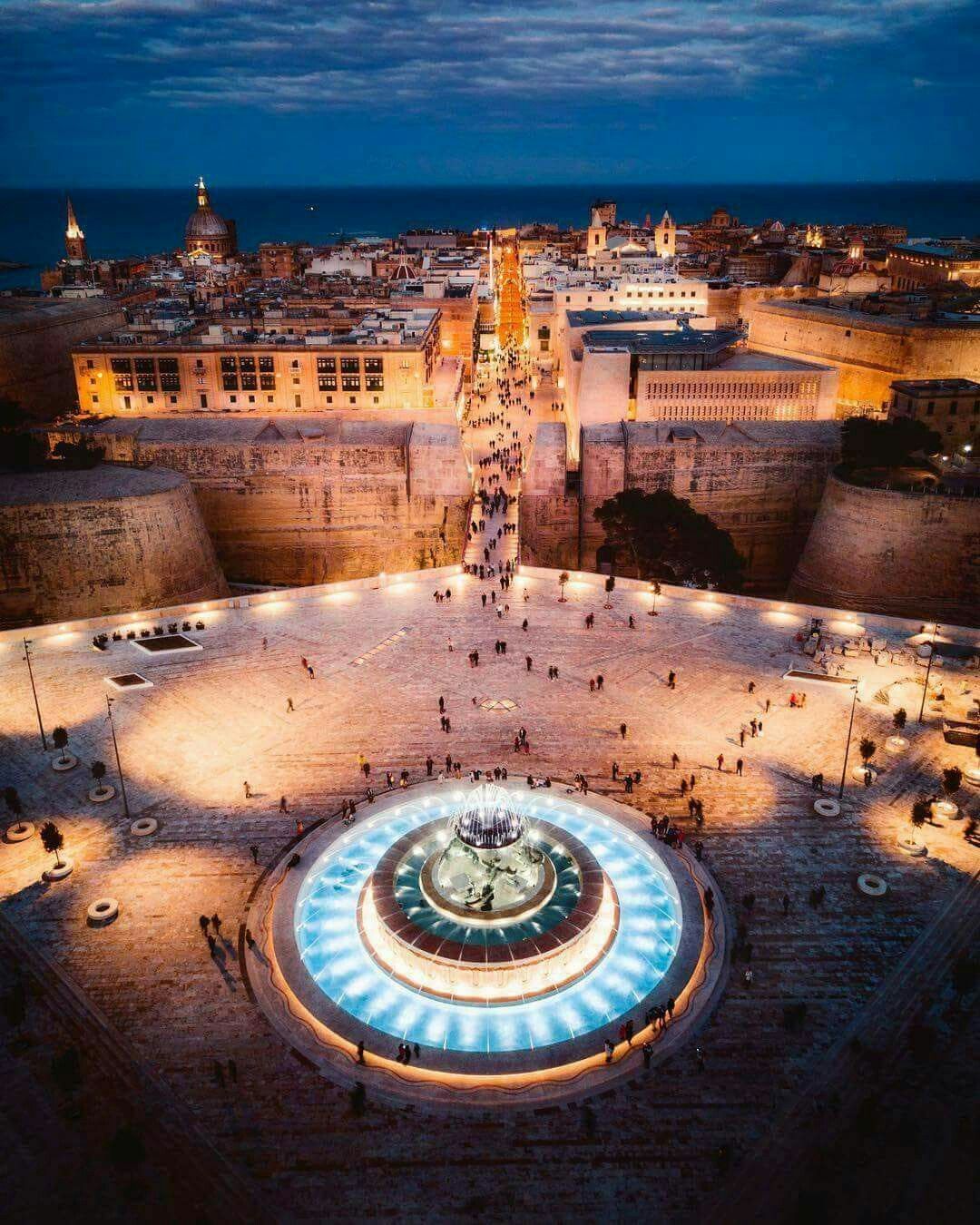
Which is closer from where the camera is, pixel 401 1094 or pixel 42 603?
pixel 401 1094

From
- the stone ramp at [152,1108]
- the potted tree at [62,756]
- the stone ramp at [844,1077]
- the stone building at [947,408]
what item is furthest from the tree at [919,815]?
the stone building at [947,408]

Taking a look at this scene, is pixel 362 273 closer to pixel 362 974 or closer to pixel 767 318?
pixel 767 318

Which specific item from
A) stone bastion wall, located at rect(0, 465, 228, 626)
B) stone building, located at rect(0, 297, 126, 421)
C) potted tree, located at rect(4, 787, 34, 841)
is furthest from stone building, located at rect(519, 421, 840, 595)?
stone building, located at rect(0, 297, 126, 421)

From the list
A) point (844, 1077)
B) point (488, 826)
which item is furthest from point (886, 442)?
point (844, 1077)

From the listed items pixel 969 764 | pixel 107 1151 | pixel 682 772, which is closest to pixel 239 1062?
pixel 107 1151

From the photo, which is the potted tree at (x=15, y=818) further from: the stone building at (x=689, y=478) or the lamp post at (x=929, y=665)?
the stone building at (x=689, y=478)
